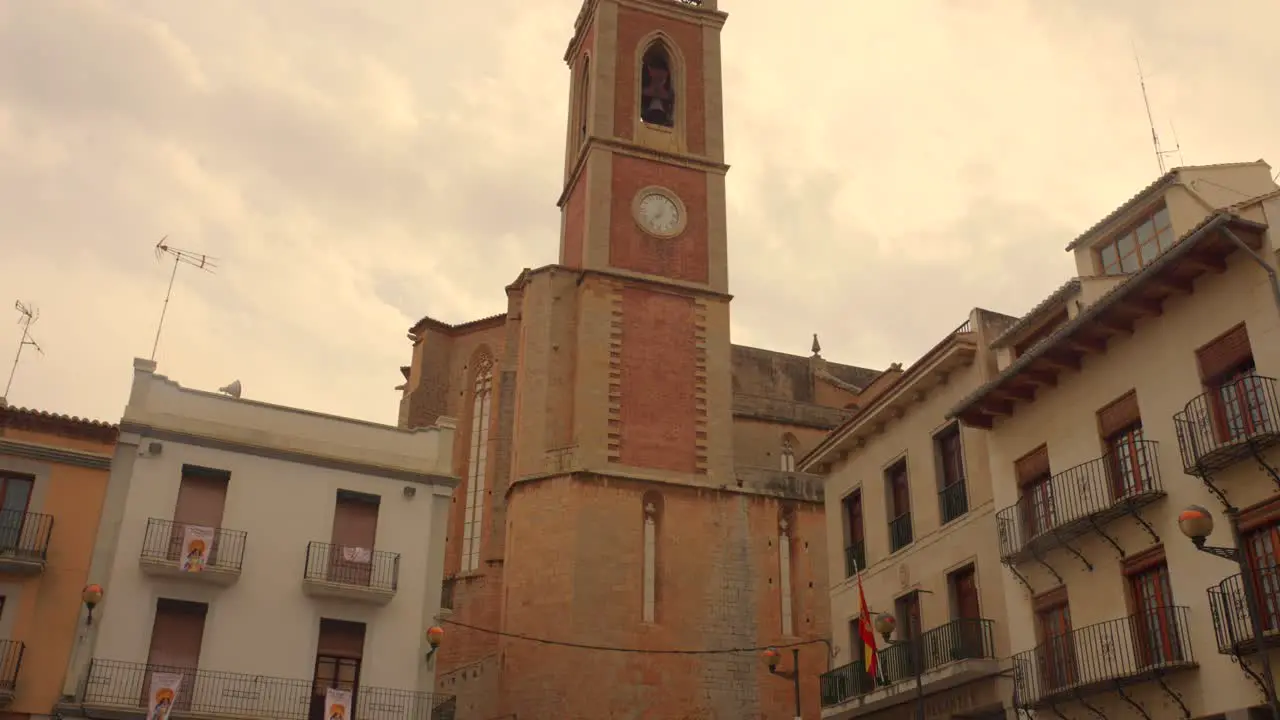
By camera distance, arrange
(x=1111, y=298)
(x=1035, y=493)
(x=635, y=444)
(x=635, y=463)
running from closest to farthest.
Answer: (x=1111, y=298), (x=1035, y=493), (x=635, y=463), (x=635, y=444)

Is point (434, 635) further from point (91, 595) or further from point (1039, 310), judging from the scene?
point (1039, 310)

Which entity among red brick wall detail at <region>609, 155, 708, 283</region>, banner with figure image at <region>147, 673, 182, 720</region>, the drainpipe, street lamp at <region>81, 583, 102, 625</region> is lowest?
banner with figure image at <region>147, 673, 182, 720</region>

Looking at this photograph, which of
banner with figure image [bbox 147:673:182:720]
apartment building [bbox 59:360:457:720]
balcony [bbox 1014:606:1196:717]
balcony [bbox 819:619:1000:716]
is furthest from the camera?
apartment building [bbox 59:360:457:720]

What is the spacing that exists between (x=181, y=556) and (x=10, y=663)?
3.00 metres

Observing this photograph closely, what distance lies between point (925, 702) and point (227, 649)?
460 inches

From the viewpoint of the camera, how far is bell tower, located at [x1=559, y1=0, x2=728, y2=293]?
34.1 metres

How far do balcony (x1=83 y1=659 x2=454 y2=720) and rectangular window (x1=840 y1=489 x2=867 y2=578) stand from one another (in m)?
8.20

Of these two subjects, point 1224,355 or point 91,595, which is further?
point 91,595

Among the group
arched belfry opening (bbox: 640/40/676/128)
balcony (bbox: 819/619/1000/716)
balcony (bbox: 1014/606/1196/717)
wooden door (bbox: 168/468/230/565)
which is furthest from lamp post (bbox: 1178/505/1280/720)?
arched belfry opening (bbox: 640/40/676/128)

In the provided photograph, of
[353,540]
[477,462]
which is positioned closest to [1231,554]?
[353,540]

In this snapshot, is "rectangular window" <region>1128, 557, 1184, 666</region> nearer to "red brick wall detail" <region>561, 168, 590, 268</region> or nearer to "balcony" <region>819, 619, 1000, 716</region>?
"balcony" <region>819, 619, 1000, 716</region>

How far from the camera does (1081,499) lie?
1619 cm

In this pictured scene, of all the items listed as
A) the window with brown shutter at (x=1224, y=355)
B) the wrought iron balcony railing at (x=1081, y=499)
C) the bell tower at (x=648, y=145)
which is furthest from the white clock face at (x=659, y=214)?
the window with brown shutter at (x=1224, y=355)

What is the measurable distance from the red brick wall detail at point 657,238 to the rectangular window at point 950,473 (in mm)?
14659
